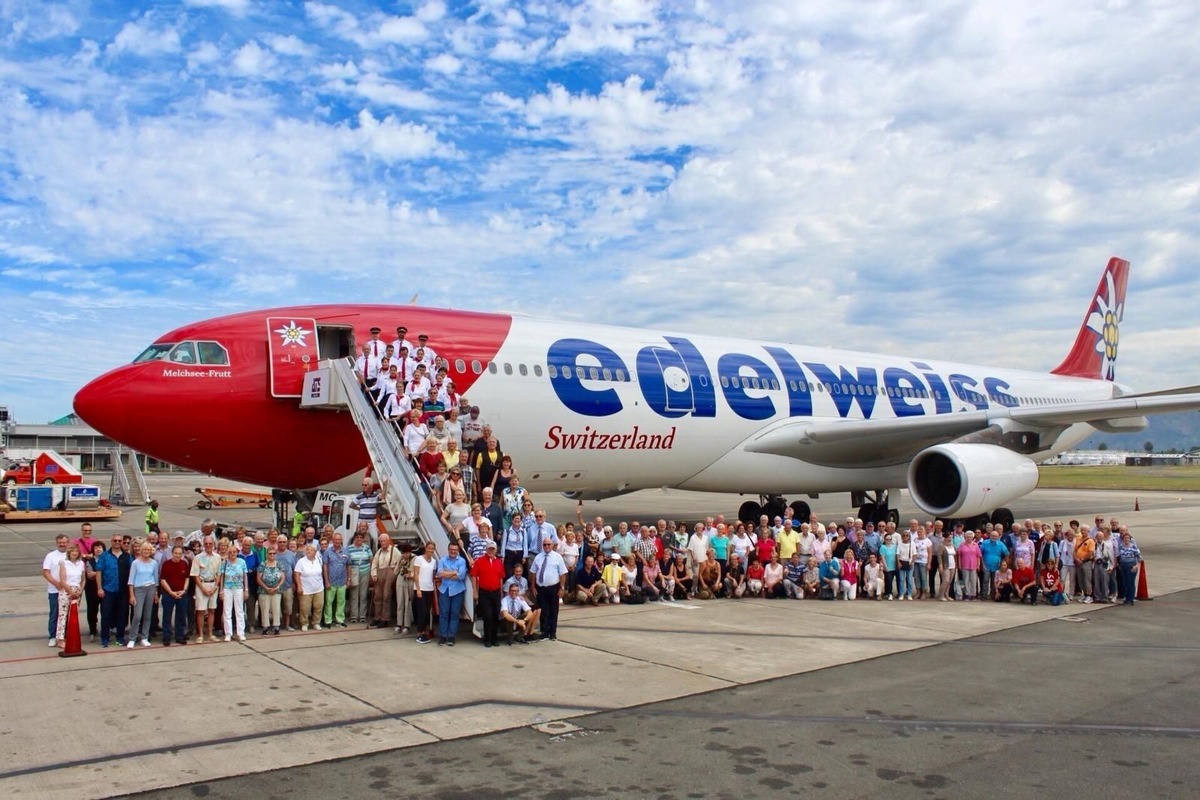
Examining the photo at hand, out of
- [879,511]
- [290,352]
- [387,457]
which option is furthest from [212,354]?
[879,511]

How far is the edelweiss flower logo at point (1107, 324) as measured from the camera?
29.6m

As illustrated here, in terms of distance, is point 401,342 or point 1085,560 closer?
point 1085,560

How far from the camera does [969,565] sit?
507 inches

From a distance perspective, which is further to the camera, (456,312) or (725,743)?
(456,312)

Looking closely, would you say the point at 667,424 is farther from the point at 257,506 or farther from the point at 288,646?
the point at 257,506

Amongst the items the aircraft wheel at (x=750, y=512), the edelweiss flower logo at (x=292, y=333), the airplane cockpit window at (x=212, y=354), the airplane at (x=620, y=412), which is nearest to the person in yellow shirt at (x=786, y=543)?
the airplane at (x=620, y=412)

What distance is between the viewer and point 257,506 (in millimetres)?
31844

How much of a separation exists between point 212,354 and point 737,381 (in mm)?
9858

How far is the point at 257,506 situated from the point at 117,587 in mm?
24017

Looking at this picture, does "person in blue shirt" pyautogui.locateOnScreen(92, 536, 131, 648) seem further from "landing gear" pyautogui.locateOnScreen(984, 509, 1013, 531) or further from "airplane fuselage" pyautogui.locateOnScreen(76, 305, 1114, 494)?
"landing gear" pyautogui.locateOnScreen(984, 509, 1013, 531)

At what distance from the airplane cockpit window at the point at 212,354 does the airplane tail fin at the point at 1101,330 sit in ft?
86.5

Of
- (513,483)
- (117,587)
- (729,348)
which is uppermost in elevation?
(729,348)

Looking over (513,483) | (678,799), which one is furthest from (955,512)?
(678,799)

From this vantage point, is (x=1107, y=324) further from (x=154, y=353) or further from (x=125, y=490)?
(x=125, y=490)
